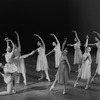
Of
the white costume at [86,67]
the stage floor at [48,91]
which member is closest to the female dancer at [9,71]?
the stage floor at [48,91]

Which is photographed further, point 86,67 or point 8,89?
point 86,67

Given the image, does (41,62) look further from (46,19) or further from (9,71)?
(46,19)

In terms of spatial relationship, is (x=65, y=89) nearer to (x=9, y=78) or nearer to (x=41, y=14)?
(x=9, y=78)

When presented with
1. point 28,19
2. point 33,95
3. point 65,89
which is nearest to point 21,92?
point 33,95

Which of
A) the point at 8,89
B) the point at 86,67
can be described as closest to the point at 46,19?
the point at 86,67

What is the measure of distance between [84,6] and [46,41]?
165 inches

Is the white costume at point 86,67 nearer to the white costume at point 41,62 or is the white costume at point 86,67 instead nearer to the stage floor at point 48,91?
the stage floor at point 48,91

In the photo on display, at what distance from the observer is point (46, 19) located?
2125 centimetres

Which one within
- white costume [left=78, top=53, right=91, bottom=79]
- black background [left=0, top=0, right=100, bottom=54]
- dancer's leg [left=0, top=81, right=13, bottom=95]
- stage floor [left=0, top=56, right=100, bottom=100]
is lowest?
stage floor [left=0, top=56, right=100, bottom=100]

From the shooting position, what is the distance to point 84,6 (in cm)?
2047

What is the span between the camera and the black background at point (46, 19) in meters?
19.5

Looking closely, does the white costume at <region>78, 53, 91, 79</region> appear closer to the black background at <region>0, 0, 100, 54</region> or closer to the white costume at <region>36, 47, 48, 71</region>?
the white costume at <region>36, 47, 48, 71</region>

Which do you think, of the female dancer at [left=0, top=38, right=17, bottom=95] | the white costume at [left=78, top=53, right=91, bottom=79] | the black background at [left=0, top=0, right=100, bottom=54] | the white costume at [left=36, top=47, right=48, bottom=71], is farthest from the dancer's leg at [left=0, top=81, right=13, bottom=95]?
the black background at [left=0, top=0, right=100, bottom=54]

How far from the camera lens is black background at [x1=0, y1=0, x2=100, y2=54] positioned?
19.5m
